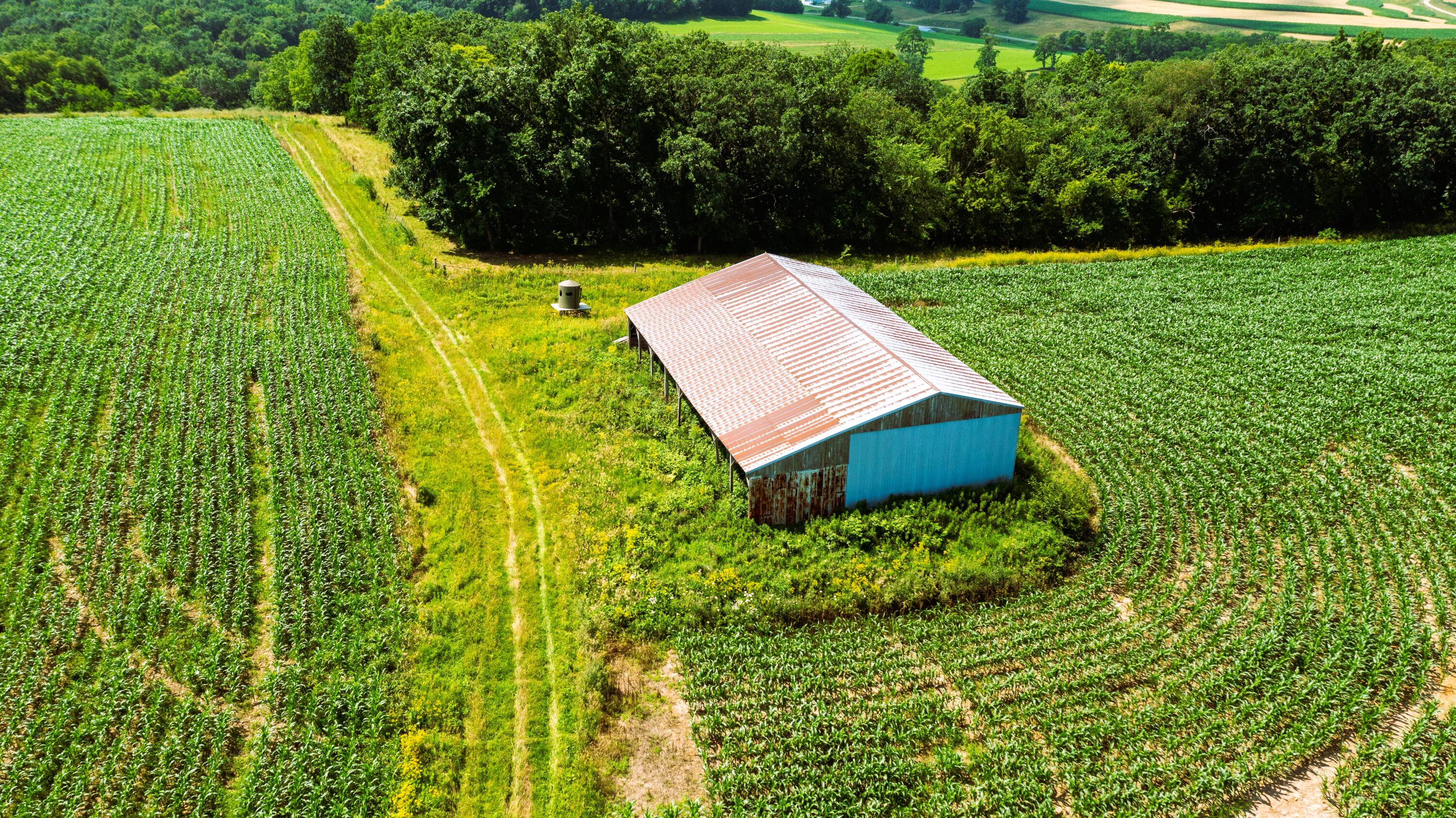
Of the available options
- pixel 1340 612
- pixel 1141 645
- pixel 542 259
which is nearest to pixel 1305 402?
pixel 1340 612

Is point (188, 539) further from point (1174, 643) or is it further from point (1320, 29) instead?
point (1320, 29)

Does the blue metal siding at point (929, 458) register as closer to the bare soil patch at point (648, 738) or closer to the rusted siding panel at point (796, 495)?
the rusted siding panel at point (796, 495)

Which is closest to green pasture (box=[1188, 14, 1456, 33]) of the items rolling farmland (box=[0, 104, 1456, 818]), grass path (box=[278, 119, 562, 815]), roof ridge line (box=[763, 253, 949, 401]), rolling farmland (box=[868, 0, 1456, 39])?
rolling farmland (box=[868, 0, 1456, 39])

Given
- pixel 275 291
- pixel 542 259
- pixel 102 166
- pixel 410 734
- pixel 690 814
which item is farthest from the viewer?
pixel 102 166

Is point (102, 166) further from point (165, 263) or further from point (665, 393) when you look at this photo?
point (665, 393)

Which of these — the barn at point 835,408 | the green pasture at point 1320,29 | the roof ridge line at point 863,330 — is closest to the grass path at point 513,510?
the barn at point 835,408

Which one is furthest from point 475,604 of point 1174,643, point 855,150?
point 855,150
